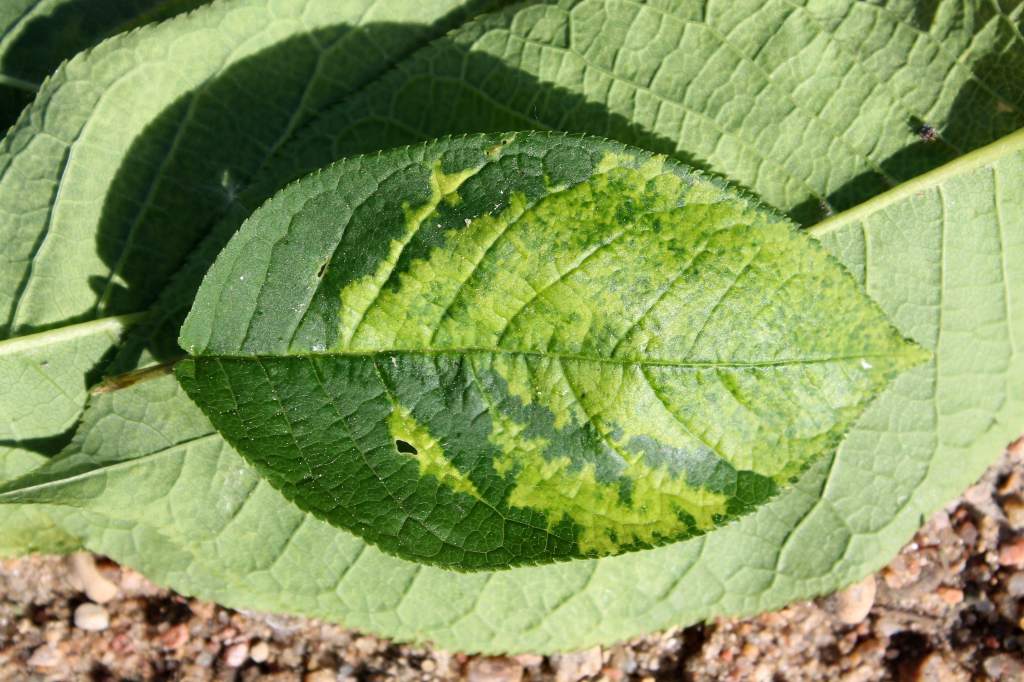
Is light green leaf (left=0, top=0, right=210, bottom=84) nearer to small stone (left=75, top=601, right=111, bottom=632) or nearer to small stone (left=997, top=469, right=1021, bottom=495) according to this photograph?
small stone (left=75, top=601, right=111, bottom=632)

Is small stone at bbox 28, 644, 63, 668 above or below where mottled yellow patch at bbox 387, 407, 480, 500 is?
below

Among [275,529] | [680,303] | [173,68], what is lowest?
[275,529]

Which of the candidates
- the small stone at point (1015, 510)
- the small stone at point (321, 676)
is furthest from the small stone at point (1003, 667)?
the small stone at point (321, 676)

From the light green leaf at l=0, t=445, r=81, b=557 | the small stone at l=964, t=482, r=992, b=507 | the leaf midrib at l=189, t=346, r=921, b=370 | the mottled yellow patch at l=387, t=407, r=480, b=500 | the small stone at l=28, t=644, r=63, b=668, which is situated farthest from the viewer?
the small stone at l=964, t=482, r=992, b=507

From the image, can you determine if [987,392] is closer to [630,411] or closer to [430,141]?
[630,411]

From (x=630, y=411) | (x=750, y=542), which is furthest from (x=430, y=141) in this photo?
(x=750, y=542)

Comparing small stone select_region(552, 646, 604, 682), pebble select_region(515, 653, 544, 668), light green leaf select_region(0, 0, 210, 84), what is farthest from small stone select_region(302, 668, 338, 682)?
light green leaf select_region(0, 0, 210, 84)

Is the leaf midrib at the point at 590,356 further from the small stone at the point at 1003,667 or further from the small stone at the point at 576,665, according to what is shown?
the small stone at the point at 1003,667

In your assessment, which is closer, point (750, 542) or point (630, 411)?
point (630, 411)
